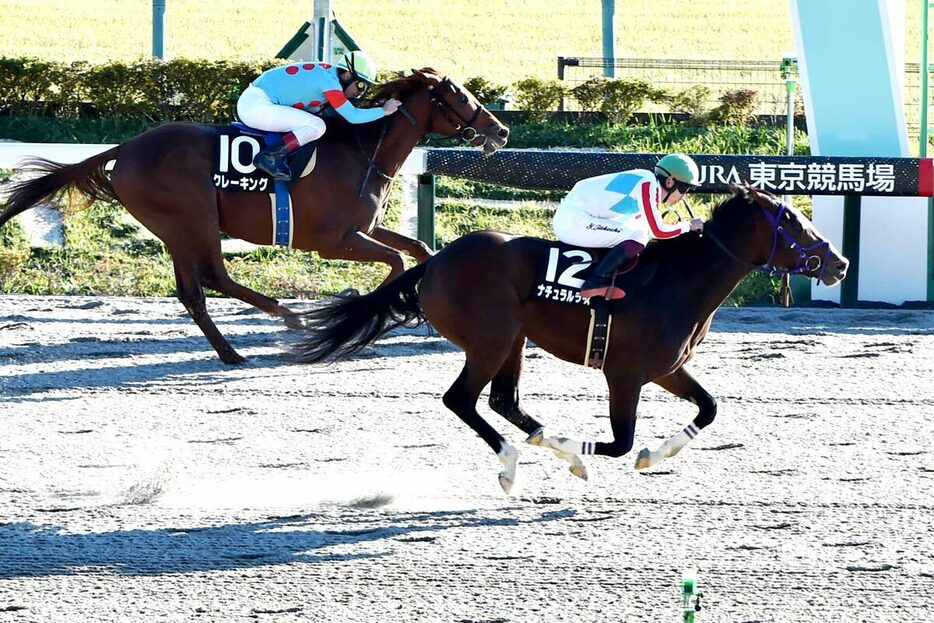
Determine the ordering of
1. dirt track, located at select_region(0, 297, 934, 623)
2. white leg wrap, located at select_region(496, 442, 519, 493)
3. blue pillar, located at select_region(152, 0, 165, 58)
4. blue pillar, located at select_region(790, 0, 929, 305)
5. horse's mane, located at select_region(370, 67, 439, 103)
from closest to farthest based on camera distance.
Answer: dirt track, located at select_region(0, 297, 934, 623) < white leg wrap, located at select_region(496, 442, 519, 493) < horse's mane, located at select_region(370, 67, 439, 103) < blue pillar, located at select_region(790, 0, 929, 305) < blue pillar, located at select_region(152, 0, 165, 58)

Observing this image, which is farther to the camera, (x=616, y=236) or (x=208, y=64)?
(x=208, y=64)

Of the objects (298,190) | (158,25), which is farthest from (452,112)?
(158,25)

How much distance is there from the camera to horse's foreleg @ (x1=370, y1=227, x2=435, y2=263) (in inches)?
342

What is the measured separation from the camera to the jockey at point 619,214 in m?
5.88

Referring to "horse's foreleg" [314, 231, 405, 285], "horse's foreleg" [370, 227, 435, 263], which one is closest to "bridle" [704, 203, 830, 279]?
"horse's foreleg" [314, 231, 405, 285]

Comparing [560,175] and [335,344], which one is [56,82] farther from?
[335,344]

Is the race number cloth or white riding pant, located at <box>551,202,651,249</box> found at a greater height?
white riding pant, located at <box>551,202,651,249</box>

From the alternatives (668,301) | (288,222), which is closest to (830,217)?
(288,222)

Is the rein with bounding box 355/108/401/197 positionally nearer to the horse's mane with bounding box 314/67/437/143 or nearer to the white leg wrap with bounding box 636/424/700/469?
the horse's mane with bounding box 314/67/437/143

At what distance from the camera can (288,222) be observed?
845cm

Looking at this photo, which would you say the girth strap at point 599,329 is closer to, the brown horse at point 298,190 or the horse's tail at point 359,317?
the horse's tail at point 359,317

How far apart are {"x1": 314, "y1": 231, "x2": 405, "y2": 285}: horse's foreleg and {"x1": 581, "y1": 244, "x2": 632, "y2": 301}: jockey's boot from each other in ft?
8.62

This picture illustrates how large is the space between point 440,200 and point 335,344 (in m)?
6.66

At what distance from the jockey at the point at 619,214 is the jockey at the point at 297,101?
2646 mm
